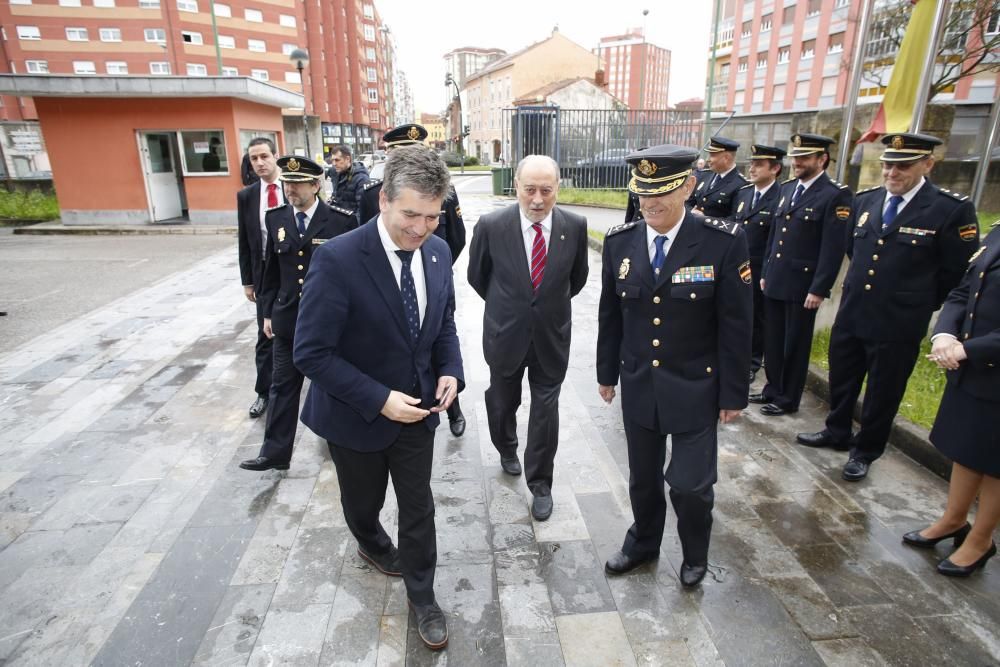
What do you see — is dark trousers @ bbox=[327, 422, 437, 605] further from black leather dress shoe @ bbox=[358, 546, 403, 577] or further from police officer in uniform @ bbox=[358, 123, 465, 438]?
police officer in uniform @ bbox=[358, 123, 465, 438]

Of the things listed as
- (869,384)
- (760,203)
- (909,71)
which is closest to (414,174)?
(869,384)

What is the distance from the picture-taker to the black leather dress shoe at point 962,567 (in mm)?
2830

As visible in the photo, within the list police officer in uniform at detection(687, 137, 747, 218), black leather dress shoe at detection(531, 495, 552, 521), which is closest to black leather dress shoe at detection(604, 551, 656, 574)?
black leather dress shoe at detection(531, 495, 552, 521)

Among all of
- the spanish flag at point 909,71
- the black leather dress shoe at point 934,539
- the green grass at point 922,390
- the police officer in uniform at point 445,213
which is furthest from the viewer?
the spanish flag at point 909,71

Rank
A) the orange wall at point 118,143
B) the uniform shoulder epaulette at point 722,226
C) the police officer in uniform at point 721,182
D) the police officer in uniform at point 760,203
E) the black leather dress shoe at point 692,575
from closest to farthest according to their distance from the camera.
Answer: the uniform shoulder epaulette at point 722,226, the black leather dress shoe at point 692,575, the police officer in uniform at point 760,203, the police officer in uniform at point 721,182, the orange wall at point 118,143

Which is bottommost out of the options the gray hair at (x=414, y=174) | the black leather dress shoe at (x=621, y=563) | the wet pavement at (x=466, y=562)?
the wet pavement at (x=466, y=562)

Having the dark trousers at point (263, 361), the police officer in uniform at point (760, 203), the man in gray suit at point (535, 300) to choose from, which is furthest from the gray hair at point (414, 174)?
the police officer in uniform at point (760, 203)

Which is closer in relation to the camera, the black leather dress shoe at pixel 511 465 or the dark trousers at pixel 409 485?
the dark trousers at pixel 409 485

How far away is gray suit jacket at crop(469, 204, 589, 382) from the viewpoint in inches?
130

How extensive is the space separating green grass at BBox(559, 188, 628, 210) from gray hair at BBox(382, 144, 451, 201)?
50.5 feet

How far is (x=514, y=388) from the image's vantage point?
3572mm

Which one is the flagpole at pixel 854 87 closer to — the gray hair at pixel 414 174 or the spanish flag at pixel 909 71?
the spanish flag at pixel 909 71

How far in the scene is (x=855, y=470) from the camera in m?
3.72

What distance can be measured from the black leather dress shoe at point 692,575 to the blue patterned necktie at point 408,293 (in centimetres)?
179
